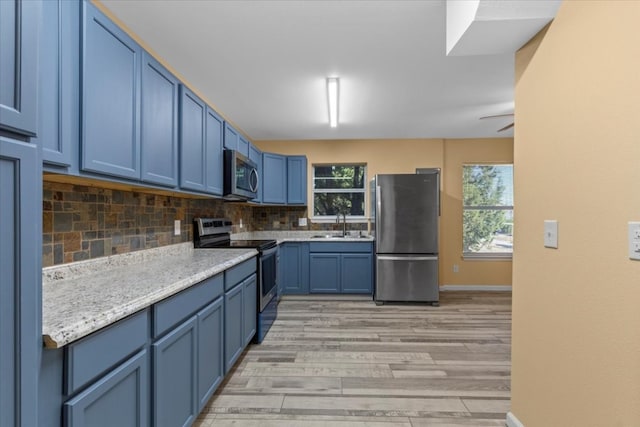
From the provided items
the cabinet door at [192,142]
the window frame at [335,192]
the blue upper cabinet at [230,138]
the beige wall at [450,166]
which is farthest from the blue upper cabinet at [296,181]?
the cabinet door at [192,142]

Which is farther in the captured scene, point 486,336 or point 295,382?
point 486,336

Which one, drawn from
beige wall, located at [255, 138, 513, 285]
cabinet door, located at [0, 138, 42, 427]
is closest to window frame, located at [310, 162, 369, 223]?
beige wall, located at [255, 138, 513, 285]

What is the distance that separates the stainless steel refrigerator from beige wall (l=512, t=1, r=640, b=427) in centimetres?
247

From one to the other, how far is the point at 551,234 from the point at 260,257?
2216mm

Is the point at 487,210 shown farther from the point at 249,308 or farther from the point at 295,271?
the point at 249,308

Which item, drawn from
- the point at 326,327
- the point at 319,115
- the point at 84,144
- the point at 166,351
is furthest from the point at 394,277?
the point at 84,144

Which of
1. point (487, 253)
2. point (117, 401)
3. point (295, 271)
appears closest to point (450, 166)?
point (487, 253)

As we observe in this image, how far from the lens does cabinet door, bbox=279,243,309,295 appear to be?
457 centimetres

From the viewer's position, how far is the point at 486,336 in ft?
10.2

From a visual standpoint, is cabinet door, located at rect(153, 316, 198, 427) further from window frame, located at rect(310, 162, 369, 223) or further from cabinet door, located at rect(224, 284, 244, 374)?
window frame, located at rect(310, 162, 369, 223)

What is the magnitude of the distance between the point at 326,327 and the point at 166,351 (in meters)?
2.18

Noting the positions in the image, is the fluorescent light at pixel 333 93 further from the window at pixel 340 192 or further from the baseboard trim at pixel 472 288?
the baseboard trim at pixel 472 288

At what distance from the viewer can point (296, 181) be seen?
4.91 meters

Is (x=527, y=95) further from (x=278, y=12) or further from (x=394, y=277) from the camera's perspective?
(x=394, y=277)
